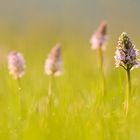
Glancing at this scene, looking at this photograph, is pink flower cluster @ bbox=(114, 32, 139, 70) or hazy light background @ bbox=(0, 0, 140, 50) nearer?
pink flower cluster @ bbox=(114, 32, 139, 70)

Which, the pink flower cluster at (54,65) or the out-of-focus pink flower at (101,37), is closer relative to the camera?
the pink flower cluster at (54,65)

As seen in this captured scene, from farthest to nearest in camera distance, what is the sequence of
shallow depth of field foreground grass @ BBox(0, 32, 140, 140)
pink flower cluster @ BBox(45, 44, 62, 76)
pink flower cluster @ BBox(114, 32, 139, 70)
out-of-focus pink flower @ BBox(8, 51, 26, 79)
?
pink flower cluster @ BBox(45, 44, 62, 76) → out-of-focus pink flower @ BBox(8, 51, 26, 79) → pink flower cluster @ BBox(114, 32, 139, 70) → shallow depth of field foreground grass @ BBox(0, 32, 140, 140)

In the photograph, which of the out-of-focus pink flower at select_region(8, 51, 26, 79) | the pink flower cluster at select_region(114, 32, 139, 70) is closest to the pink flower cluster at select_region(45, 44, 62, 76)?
the out-of-focus pink flower at select_region(8, 51, 26, 79)

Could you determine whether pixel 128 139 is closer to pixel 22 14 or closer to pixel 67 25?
pixel 67 25

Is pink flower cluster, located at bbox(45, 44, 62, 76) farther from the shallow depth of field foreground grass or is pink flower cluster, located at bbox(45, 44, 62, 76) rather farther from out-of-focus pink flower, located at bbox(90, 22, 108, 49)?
out-of-focus pink flower, located at bbox(90, 22, 108, 49)

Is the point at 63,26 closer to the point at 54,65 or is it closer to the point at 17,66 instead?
the point at 54,65

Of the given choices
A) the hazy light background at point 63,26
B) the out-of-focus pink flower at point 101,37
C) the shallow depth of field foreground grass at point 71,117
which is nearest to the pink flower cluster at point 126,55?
the shallow depth of field foreground grass at point 71,117

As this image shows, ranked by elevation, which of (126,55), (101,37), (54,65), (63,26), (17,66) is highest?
(63,26)

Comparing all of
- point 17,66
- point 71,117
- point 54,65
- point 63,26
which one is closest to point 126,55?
point 71,117

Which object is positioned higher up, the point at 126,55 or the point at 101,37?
the point at 101,37

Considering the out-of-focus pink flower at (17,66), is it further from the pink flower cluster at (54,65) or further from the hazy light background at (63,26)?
the hazy light background at (63,26)

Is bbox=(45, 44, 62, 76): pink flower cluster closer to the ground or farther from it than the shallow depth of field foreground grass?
farther from it
